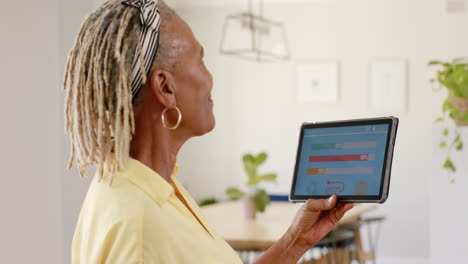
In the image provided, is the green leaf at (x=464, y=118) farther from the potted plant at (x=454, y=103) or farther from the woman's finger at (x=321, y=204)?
the woman's finger at (x=321, y=204)

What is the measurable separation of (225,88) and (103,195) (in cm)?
634

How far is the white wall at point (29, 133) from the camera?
4.89ft

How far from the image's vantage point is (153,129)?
1.08m

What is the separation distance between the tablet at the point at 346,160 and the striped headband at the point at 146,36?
41 centimetres

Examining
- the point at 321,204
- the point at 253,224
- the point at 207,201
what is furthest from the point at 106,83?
the point at 207,201

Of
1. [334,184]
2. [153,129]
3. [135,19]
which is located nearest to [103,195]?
[153,129]

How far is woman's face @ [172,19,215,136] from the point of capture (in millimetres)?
1070

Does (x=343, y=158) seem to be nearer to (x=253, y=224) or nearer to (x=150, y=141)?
(x=150, y=141)

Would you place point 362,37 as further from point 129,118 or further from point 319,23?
point 129,118

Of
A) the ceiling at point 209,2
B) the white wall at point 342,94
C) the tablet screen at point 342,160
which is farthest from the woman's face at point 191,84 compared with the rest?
the ceiling at point 209,2

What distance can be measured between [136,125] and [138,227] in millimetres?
205

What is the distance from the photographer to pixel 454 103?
2516mm

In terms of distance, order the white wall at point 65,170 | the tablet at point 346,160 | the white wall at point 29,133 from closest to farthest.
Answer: the tablet at point 346,160 < the white wall at point 29,133 < the white wall at point 65,170

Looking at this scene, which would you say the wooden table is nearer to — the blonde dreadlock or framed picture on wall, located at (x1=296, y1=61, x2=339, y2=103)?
framed picture on wall, located at (x1=296, y1=61, x2=339, y2=103)
